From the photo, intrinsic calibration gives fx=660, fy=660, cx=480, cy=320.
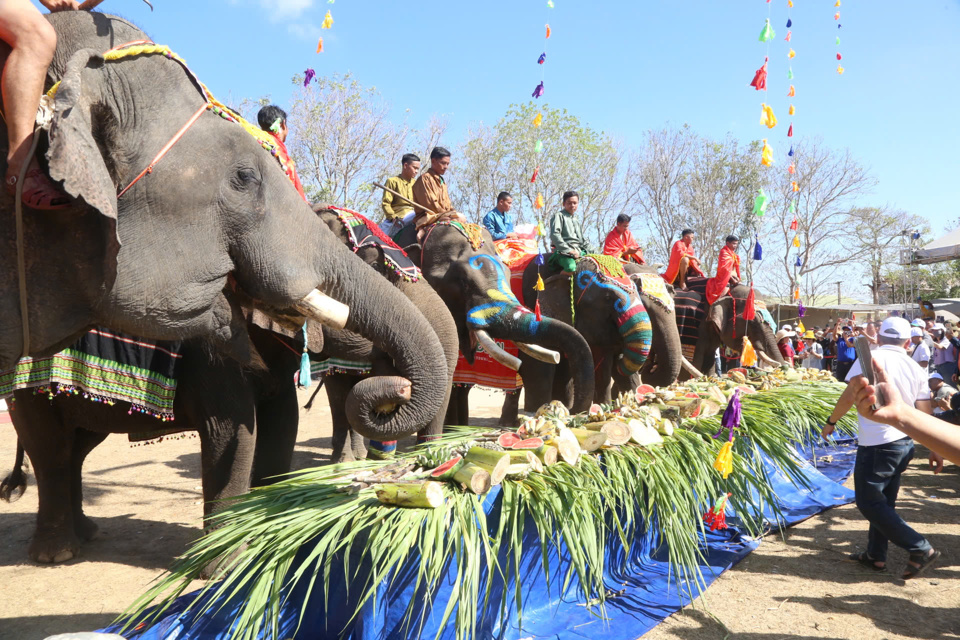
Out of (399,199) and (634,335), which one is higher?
(399,199)

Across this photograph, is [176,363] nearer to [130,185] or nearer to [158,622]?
[158,622]

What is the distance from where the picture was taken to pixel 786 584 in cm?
366

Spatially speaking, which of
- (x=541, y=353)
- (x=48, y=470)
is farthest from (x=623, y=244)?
(x=48, y=470)

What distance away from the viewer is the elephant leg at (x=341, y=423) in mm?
5285

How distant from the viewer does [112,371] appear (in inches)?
129

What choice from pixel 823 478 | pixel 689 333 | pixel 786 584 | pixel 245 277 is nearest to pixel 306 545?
pixel 245 277

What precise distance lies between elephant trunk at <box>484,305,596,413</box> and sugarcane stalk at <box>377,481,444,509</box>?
2502mm

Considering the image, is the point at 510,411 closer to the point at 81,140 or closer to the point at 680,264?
the point at 680,264

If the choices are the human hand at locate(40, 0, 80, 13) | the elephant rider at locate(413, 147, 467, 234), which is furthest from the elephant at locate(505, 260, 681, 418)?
the human hand at locate(40, 0, 80, 13)

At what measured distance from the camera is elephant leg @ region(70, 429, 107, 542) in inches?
162

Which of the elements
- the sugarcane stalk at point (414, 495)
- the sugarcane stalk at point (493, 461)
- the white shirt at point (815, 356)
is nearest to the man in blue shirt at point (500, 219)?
the sugarcane stalk at point (493, 461)

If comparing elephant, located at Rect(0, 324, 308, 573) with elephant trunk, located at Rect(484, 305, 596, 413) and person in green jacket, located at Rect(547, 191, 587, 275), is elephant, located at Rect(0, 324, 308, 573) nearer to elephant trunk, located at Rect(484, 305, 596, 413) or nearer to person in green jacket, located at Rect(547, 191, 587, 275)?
elephant trunk, located at Rect(484, 305, 596, 413)

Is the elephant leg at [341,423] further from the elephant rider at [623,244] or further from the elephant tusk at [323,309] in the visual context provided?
the elephant rider at [623,244]

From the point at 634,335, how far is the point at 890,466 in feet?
9.29
